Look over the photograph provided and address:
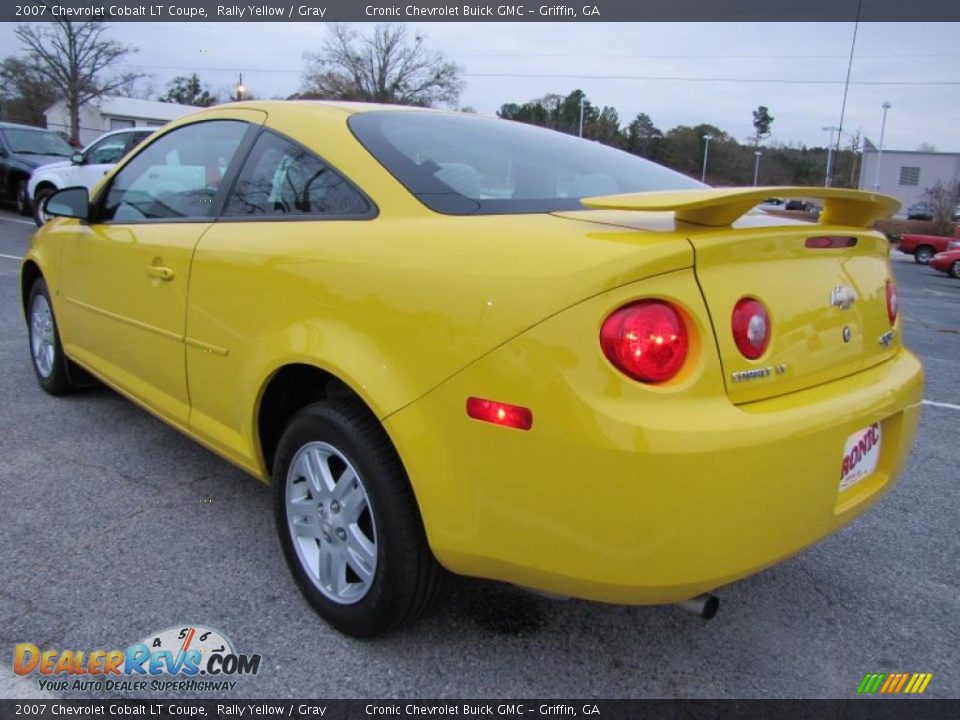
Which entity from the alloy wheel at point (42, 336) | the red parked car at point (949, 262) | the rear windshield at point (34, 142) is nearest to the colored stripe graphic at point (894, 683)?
the alloy wheel at point (42, 336)

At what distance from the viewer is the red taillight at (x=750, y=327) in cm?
170

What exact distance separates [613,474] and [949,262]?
70.8 feet

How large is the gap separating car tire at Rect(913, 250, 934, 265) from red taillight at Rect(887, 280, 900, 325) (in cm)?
2559

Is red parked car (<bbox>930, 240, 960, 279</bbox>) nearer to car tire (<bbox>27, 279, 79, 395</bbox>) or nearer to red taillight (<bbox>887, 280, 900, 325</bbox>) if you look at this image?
red taillight (<bbox>887, 280, 900, 325</bbox>)

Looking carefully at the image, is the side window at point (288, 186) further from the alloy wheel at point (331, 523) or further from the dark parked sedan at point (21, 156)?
the dark parked sedan at point (21, 156)

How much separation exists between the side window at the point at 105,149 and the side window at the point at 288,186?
33.2 feet

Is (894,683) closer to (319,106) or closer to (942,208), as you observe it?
(319,106)

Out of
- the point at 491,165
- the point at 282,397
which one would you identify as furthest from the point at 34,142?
the point at 491,165

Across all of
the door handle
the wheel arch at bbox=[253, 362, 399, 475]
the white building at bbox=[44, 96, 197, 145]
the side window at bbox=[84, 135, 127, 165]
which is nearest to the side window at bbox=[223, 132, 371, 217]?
the door handle

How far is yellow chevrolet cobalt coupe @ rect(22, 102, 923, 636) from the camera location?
63.0 inches

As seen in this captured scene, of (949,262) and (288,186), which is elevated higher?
(288,186)

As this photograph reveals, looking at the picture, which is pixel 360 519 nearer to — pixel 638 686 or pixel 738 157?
pixel 638 686

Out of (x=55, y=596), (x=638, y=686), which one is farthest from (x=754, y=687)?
(x=55, y=596)

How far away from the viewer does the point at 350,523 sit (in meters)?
2.11
